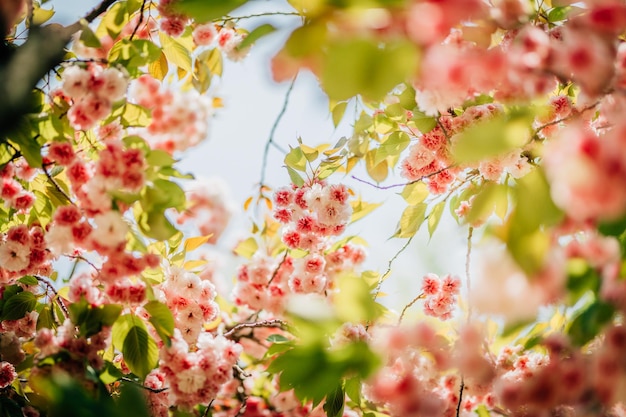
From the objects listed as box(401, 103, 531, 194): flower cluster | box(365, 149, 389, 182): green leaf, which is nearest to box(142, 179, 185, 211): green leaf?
box(401, 103, 531, 194): flower cluster

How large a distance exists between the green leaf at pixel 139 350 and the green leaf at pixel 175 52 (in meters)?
1.24

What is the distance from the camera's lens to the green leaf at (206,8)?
888 mm

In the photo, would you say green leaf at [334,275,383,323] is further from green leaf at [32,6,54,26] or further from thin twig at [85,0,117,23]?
green leaf at [32,6,54,26]

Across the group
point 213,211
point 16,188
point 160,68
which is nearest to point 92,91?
point 16,188

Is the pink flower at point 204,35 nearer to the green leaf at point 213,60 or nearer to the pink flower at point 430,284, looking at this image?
the green leaf at point 213,60

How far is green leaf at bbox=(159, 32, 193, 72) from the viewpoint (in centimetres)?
209

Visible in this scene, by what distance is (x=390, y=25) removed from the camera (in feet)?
2.89

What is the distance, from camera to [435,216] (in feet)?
7.00

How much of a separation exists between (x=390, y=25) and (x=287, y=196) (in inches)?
63.4

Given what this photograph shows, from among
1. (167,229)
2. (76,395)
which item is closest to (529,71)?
(167,229)

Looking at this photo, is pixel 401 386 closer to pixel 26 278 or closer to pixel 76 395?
pixel 76 395

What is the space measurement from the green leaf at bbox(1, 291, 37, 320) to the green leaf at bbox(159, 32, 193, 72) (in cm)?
123

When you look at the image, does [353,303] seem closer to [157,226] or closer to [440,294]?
[157,226]

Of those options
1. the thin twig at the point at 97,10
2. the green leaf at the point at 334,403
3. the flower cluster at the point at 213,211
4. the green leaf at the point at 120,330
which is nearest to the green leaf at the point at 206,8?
the thin twig at the point at 97,10
